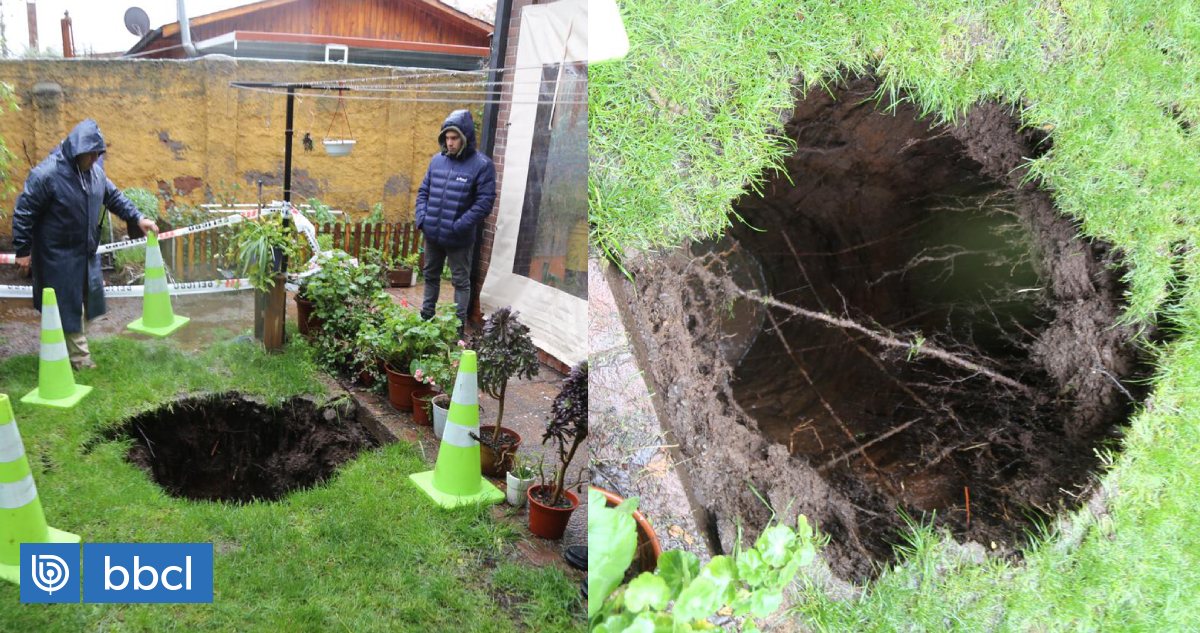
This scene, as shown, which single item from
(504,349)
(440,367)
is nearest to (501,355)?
(504,349)

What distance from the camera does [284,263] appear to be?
1.16 m

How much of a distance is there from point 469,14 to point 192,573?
3.09ft

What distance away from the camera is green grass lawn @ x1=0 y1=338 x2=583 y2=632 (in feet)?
3.34

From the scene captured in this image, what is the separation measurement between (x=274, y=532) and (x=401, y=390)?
30cm

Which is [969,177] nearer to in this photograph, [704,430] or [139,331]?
[704,430]

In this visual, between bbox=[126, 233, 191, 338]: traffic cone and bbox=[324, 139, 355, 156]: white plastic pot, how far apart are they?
0.27 meters

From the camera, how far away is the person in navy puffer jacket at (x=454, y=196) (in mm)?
1181

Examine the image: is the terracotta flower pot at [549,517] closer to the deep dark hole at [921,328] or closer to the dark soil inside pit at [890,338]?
the dark soil inside pit at [890,338]

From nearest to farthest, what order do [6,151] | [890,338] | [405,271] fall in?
1. [6,151]
2. [405,271]
3. [890,338]

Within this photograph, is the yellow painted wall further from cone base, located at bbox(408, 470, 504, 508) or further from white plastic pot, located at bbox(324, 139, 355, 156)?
cone base, located at bbox(408, 470, 504, 508)

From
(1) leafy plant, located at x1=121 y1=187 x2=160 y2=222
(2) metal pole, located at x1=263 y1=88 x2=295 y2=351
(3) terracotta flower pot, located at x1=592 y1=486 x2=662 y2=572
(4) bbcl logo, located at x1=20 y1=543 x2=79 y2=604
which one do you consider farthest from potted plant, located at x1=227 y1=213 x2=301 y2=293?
(3) terracotta flower pot, located at x1=592 y1=486 x2=662 y2=572

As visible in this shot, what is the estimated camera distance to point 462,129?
1.18 meters

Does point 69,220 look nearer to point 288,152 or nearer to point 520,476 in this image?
point 288,152

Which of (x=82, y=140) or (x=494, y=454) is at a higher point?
(x=82, y=140)
